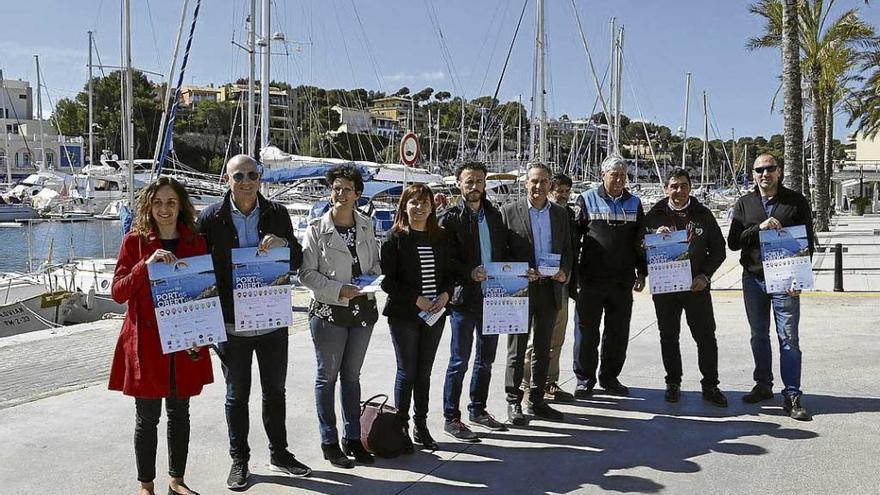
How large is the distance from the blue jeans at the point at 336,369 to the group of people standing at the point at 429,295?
0.01 metres

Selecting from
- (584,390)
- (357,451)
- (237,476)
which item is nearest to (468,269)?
(357,451)

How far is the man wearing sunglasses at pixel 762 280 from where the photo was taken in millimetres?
6484

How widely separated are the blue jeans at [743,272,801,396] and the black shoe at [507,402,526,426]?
223 cm

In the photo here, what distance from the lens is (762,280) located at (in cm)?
666

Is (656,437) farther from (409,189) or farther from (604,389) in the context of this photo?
(409,189)

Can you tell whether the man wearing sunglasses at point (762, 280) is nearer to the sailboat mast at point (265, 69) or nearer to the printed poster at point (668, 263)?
the printed poster at point (668, 263)

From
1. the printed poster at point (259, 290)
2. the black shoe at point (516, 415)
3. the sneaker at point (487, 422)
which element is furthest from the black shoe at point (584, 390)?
the printed poster at point (259, 290)

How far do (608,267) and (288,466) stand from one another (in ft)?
10.9

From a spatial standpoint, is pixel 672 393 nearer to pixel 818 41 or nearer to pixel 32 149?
pixel 818 41

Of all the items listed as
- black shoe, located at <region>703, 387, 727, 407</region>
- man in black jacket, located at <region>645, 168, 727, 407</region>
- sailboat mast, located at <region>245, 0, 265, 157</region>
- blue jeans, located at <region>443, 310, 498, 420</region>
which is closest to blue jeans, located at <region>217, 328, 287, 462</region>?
blue jeans, located at <region>443, 310, 498, 420</region>

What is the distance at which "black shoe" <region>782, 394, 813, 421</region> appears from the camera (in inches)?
246

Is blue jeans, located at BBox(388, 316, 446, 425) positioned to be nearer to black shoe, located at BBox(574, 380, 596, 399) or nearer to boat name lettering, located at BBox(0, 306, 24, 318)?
black shoe, located at BBox(574, 380, 596, 399)

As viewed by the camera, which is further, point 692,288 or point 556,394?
point 556,394

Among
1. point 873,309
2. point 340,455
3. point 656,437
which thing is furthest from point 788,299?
point 873,309
